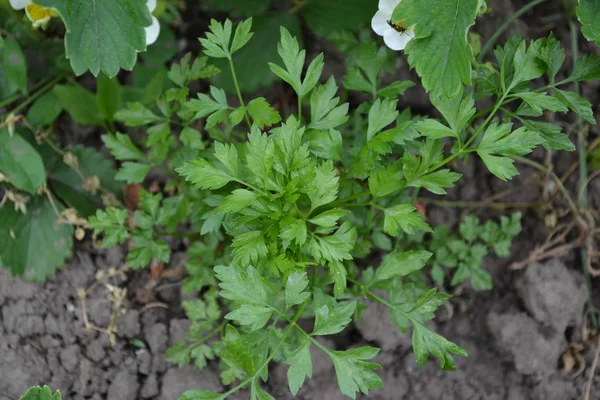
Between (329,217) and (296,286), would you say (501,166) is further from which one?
(296,286)

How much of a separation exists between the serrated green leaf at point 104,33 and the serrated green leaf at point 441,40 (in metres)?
0.65

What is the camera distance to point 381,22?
159 centimetres

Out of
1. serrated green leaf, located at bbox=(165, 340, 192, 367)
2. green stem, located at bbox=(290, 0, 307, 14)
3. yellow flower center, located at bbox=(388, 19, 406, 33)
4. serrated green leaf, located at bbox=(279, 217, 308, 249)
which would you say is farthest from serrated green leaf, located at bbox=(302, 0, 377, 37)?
serrated green leaf, located at bbox=(165, 340, 192, 367)

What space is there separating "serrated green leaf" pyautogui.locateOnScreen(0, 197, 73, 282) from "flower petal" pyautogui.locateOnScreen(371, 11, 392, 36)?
1.08 metres

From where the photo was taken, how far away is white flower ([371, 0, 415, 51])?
1567mm

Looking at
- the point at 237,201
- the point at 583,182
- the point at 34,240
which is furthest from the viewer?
the point at 583,182

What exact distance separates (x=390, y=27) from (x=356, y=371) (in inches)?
32.5

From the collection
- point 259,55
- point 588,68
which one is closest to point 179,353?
point 259,55

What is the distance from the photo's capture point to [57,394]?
1.65m

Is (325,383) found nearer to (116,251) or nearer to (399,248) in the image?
(399,248)

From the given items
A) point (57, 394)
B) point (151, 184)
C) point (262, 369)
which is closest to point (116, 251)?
point (151, 184)

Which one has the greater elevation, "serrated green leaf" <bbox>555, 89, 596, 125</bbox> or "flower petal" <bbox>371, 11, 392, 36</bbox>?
"flower petal" <bbox>371, 11, 392, 36</bbox>

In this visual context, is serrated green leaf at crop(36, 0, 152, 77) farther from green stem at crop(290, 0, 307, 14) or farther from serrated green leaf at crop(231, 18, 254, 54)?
Result: green stem at crop(290, 0, 307, 14)

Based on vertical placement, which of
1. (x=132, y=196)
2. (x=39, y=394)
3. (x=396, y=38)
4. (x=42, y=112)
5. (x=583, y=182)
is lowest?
(x=583, y=182)
